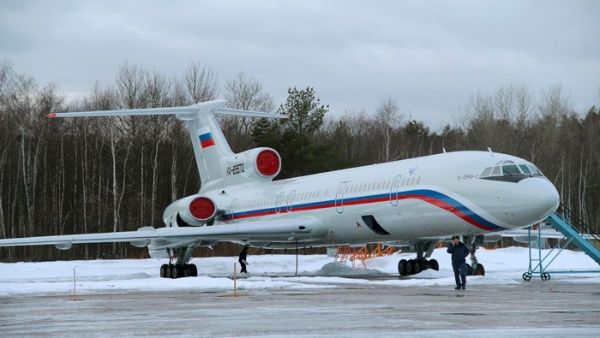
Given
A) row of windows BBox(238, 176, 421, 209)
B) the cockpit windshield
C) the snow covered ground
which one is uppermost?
the cockpit windshield

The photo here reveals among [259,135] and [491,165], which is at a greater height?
[259,135]

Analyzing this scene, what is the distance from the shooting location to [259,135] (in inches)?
2290

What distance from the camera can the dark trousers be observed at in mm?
18422

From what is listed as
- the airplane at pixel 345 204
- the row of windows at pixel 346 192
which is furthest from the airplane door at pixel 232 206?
the row of windows at pixel 346 192

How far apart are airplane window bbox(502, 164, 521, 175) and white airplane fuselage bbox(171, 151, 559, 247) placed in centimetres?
30

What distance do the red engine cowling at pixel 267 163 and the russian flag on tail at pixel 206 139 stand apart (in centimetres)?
273

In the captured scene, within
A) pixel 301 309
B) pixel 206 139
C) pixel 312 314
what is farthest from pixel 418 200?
pixel 206 139

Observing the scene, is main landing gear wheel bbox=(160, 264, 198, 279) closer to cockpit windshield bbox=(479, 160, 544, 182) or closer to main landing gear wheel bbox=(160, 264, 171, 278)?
main landing gear wheel bbox=(160, 264, 171, 278)

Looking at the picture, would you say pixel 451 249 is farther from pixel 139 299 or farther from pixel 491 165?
pixel 139 299

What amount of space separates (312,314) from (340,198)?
14.2m

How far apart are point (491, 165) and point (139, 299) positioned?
1006 cm

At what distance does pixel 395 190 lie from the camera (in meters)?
24.1

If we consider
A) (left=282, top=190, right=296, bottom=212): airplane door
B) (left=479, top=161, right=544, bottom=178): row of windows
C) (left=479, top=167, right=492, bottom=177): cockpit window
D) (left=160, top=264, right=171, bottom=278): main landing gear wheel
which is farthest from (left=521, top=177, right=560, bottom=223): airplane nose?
(left=160, top=264, right=171, bottom=278): main landing gear wheel

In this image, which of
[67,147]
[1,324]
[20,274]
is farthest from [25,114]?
[1,324]
